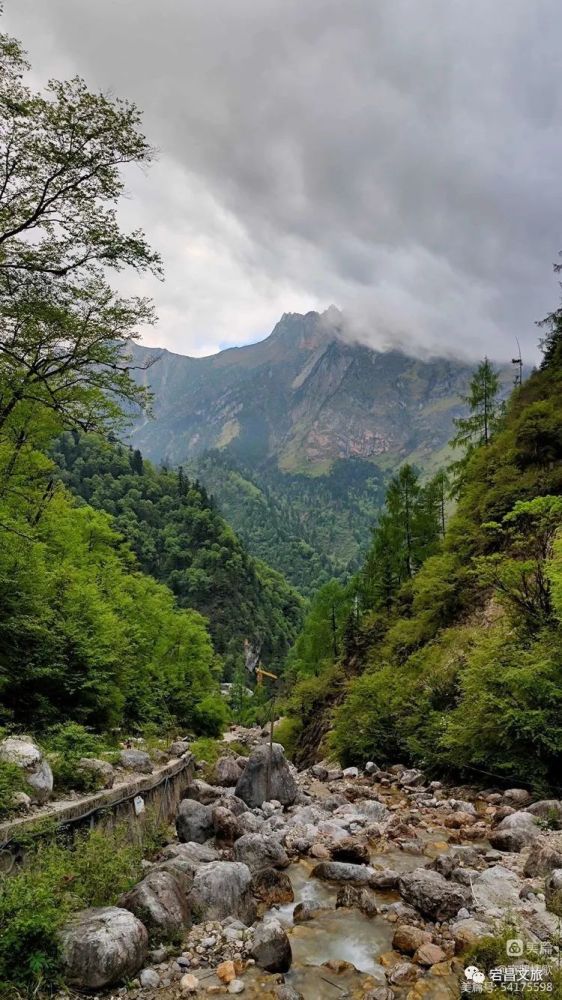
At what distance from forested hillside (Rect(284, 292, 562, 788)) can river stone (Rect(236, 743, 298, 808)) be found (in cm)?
511

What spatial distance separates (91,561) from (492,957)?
26862 millimetres

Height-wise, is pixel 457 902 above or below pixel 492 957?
below

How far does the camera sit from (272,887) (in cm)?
996

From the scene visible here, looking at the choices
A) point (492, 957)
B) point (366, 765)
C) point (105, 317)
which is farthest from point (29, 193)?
point (366, 765)

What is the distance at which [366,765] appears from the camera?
23.2 meters

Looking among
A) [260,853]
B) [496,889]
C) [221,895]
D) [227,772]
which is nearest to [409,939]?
[496,889]

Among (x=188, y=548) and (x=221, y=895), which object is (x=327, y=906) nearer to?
(x=221, y=895)

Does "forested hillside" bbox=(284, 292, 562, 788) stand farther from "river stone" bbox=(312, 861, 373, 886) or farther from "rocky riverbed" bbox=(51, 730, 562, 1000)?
"river stone" bbox=(312, 861, 373, 886)

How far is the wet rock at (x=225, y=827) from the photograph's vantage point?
13.1 meters

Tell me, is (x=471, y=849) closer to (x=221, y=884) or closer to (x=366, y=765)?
(x=221, y=884)

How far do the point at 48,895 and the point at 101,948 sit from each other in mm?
931

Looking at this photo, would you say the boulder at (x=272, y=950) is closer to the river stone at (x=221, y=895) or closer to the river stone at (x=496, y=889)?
the river stone at (x=221, y=895)

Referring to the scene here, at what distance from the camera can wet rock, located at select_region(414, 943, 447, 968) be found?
7.11m

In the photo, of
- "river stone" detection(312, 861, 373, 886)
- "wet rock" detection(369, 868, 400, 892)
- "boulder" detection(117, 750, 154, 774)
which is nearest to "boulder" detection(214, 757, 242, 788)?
"boulder" detection(117, 750, 154, 774)
